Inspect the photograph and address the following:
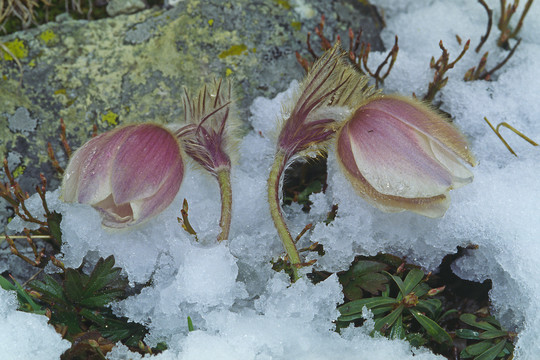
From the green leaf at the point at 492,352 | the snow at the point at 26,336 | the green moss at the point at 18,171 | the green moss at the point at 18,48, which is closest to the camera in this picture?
the snow at the point at 26,336

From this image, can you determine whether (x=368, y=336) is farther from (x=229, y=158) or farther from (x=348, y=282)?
(x=229, y=158)

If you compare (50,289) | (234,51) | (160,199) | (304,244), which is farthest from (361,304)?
(234,51)

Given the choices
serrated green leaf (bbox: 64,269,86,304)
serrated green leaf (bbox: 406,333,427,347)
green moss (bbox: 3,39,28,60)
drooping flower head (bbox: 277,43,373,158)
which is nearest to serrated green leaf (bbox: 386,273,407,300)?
serrated green leaf (bbox: 406,333,427,347)

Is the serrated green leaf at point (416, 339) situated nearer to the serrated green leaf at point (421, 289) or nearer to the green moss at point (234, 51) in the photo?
the serrated green leaf at point (421, 289)

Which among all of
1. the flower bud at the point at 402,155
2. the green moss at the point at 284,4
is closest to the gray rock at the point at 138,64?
the green moss at the point at 284,4

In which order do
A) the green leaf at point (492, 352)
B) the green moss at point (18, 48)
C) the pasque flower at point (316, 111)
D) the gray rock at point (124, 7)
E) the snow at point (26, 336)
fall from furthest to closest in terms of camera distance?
1. the gray rock at point (124, 7)
2. the green moss at point (18, 48)
3. the pasque flower at point (316, 111)
4. the green leaf at point (492, 352)
5. the snow at point (26, 336)

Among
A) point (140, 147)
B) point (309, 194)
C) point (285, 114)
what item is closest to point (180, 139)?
point (140, 147)

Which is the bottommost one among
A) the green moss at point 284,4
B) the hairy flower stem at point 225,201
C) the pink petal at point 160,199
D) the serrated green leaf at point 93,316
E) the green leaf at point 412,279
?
the serrated green leaf at point 93,316

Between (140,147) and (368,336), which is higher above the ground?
(140,147)
